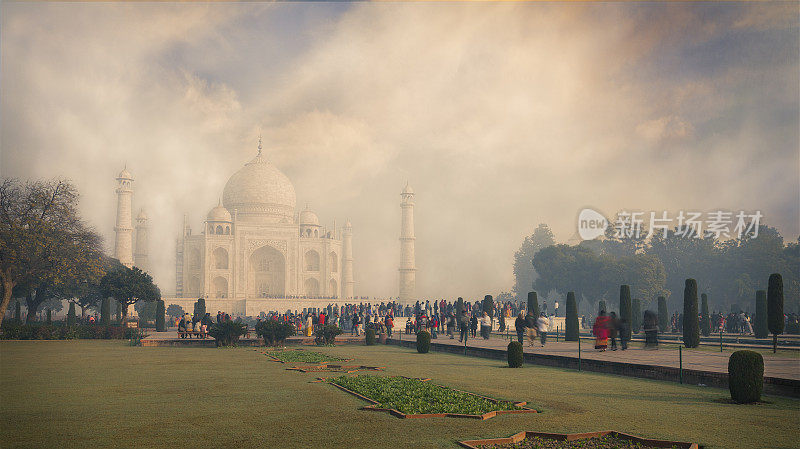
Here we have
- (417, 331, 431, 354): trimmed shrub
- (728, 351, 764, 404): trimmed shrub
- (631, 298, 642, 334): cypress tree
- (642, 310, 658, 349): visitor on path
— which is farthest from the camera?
(631, 298, 642, 334): cypress tree

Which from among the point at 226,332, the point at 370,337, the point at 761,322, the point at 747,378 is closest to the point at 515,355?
the point at 747,378

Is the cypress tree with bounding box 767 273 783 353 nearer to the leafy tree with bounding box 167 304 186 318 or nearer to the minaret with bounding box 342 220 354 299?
the leafy tree with bounding box 167 304 186 318

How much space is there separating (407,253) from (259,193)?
61.0 ft

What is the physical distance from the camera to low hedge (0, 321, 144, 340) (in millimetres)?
27938

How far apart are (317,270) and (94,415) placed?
222 ft

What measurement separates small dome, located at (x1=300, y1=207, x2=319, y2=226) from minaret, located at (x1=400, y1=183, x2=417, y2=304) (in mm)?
11964

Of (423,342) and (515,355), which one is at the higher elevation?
(515,355)

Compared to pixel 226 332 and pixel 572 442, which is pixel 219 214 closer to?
pixel 226 332

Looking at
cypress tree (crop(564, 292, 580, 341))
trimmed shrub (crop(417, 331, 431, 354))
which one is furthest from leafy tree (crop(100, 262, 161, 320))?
cypress tree (crop(564, 292, 580, 341))

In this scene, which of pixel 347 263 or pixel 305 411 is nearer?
pixel 305 411

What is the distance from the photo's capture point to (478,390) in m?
11.8

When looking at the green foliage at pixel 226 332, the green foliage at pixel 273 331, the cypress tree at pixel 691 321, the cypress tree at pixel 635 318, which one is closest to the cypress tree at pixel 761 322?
the cypress tree at pixel 635 318

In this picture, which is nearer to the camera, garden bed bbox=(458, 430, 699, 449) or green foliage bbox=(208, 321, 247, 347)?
garden bed bbox=(458, 430, 699, 449)

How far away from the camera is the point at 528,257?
3258 inches
